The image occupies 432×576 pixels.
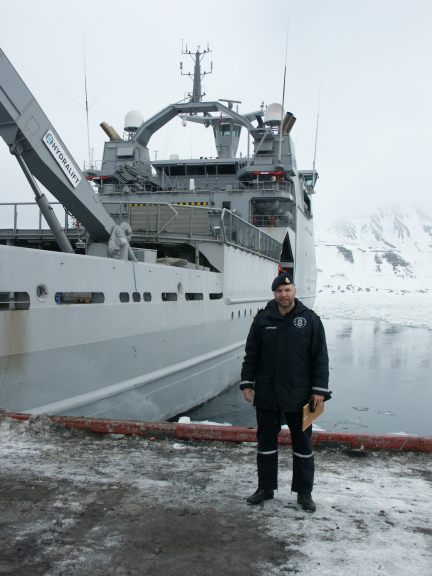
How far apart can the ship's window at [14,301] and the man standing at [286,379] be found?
8.84 feet

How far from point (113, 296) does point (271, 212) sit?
413 inches

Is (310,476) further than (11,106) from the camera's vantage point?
No

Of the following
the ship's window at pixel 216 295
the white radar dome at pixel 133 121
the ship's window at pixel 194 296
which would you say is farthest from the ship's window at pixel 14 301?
the white radar dome at pixel 133 121

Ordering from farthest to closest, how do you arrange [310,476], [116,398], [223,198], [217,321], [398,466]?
[223,198], [217,321], [116,398], [398,466], [310,476]

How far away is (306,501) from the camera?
286 cm

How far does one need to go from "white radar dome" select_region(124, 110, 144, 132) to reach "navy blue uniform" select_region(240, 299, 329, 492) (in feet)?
59.7

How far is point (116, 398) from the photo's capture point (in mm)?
6383

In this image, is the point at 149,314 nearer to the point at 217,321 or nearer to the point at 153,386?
the point at 153,386

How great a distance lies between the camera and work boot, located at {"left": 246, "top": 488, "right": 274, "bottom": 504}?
2906 mm

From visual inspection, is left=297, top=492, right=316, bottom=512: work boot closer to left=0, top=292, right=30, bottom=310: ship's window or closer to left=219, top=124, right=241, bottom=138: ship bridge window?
left=0, top=292, right=30, bottom=310: ship's window

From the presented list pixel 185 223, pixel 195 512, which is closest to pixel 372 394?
pixel 185 223

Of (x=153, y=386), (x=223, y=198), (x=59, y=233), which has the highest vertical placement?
(x=223, y=198)

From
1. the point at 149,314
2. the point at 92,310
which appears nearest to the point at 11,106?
the point at 92,310

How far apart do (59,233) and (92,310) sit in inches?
61.1
